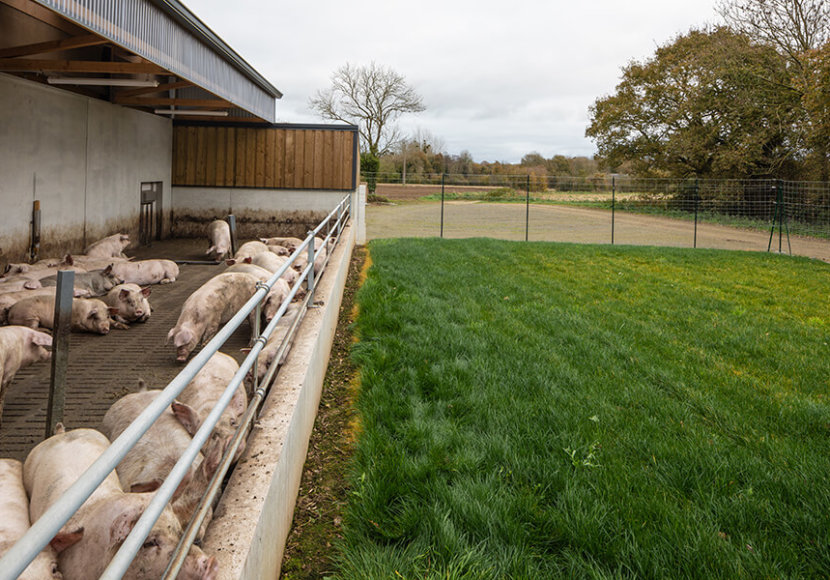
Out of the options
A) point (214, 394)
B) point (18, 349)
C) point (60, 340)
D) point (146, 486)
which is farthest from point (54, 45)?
point (146, 486)

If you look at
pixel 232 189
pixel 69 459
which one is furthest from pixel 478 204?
pixel 69 459

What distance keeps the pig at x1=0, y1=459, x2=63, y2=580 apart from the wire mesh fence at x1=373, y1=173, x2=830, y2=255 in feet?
45.8

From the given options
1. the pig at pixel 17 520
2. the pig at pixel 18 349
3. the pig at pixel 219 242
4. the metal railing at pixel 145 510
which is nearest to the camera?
the metal railing at pixel 145 510

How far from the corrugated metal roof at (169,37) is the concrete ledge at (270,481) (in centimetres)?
266

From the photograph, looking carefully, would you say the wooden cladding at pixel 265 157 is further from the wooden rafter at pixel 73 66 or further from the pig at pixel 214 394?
the pig at pixel 214 394

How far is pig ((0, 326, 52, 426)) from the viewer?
3.67m

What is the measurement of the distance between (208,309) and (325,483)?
233 cm

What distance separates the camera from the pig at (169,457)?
2.21 metres

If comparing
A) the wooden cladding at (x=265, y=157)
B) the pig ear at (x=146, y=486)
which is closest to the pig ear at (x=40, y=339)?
the pig ear at (x=146, y=486)

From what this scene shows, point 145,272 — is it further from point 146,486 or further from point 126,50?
point 146,486

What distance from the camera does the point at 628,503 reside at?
2803 millimetres

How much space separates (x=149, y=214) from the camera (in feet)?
38.1

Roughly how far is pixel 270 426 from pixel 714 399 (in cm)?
320

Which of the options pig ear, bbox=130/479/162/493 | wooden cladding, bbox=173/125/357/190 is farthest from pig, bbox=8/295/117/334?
wooden cladding, bbox=173/125/357/190
